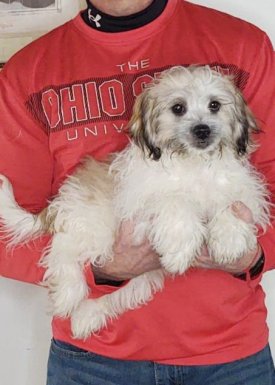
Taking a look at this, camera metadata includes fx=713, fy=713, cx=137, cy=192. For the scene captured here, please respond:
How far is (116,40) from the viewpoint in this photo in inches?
68.9

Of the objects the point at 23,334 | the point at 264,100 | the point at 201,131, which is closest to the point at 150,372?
the point at 201,131

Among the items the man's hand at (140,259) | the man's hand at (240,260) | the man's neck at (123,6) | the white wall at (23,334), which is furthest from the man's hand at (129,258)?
the white wall at (23,334)

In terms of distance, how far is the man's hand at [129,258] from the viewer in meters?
1.59

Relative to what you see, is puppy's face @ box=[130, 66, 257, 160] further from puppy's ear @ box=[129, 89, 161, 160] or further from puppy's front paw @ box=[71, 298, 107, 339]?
puppy's front paw @ box=[71, 298, 107, 339]

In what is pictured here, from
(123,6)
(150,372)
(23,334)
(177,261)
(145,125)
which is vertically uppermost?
(123,6)

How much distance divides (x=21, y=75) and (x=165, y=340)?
2.44 ft

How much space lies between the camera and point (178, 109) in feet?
5.24

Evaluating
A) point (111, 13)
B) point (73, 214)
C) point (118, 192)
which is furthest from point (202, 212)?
point (111, 13)

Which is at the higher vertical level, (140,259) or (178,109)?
(178,109)

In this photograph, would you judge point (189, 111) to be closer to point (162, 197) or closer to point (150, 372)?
point (162, 197)

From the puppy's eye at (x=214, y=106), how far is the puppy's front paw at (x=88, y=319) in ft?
1.75

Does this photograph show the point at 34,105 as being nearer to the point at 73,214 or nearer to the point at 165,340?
the point at 73,214

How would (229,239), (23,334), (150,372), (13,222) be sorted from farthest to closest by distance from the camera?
(23,334) < (13,222) < (150,372) < (229,239)

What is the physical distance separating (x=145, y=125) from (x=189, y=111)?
10cm
